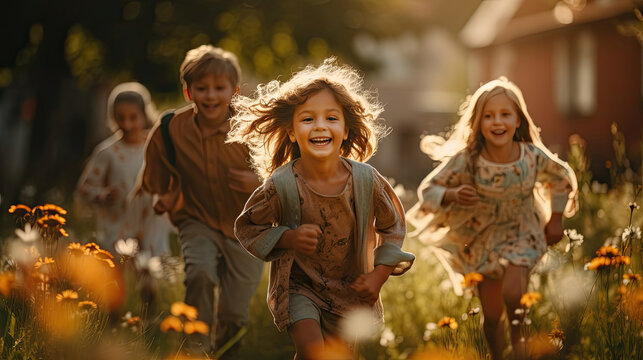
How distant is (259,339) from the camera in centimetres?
639

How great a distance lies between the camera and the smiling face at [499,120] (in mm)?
5246

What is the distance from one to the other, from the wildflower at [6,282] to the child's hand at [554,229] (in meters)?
3.11

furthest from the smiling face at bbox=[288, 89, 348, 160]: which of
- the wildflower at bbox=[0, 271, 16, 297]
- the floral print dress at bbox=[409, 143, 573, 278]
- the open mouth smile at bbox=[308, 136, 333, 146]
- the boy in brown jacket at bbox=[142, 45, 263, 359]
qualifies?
the wildflower at bbox=[0, 271, 16, 297]

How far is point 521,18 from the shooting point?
85.9ft

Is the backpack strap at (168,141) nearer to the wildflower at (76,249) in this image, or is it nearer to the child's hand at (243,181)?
the child's hand at (243,181)

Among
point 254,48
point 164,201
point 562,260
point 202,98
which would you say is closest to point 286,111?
point 202,98

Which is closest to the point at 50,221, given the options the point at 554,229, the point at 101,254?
the point at 101,254

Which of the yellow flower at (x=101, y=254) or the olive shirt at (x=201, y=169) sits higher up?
the olive shirt at (x=201, y=169)

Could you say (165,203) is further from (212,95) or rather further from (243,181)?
(212,95)

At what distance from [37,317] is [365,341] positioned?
2338 millimetres

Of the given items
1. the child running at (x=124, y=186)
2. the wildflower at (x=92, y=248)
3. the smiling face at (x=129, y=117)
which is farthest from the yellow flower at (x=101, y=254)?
the smiling face at (x=129, y=117)

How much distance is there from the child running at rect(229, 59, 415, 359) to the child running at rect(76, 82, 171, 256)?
3436 mm

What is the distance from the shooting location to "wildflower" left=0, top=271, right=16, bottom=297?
13.8 feet

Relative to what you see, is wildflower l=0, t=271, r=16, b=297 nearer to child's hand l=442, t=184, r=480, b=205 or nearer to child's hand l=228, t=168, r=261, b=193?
child's hand l=228, t=168, r=261, b=193
